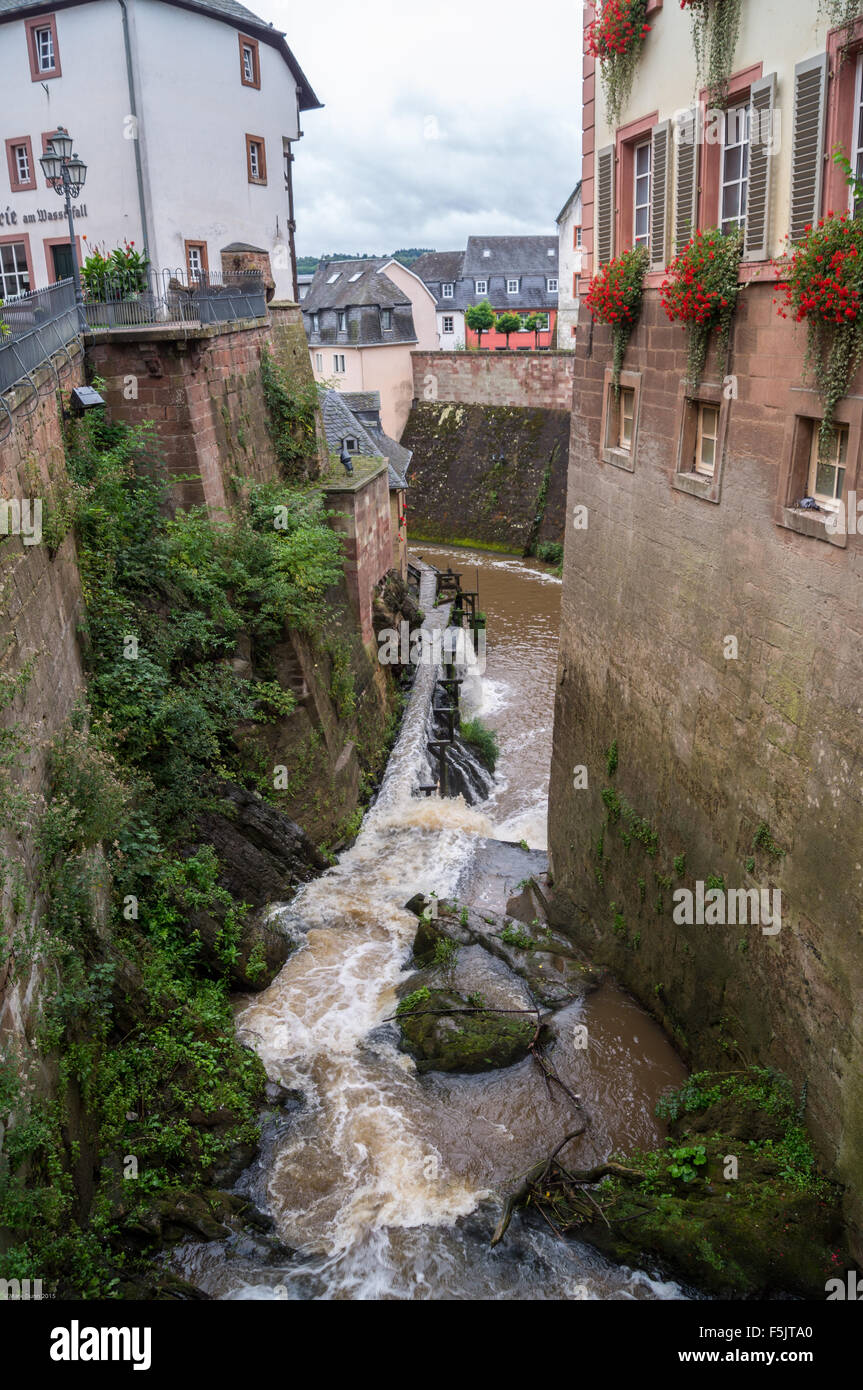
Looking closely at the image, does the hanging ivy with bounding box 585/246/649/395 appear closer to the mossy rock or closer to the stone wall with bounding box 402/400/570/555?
the mossy rock

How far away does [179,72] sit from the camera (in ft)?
68.9

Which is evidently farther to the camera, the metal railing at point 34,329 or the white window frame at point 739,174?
the metal railing at point 34,329

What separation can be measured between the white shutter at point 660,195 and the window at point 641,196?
33cm

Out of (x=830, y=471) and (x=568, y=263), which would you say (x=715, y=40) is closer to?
(x=830, y=471)

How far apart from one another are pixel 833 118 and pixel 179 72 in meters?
18.2

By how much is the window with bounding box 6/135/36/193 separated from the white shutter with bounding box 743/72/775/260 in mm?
18610

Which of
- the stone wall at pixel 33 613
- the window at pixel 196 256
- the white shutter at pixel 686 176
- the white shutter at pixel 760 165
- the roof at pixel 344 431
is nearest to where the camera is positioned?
the stone wall at pixel 33 613

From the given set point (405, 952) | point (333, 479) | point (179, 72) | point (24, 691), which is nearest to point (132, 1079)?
point (24, 691)

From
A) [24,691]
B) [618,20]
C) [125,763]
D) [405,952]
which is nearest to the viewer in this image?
[24,691]

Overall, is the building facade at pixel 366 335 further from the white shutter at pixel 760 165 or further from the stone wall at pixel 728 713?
the white shutter at pixel 760 165

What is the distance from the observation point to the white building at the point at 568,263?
49156mm

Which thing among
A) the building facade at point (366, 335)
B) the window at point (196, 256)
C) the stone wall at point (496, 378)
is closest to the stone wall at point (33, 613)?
the window at point (196, 256)

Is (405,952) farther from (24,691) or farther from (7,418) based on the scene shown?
(7,418)

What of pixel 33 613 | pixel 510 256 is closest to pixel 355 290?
pixel 510 256
